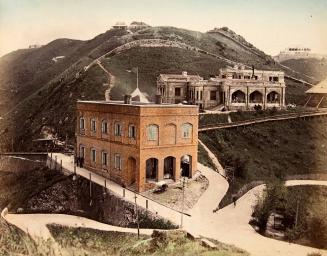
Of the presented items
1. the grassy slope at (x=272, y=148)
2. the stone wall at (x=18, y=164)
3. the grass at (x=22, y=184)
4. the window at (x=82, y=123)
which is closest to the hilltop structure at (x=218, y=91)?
the grassy slope at (x=272, y=148)

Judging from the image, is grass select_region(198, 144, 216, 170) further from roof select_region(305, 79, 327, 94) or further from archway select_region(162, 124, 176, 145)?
roof select_region(305, 79, 327, 94)

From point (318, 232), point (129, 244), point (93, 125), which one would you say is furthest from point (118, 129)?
Result: point (318, 232)

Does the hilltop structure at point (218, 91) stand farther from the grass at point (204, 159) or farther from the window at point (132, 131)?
the window at point (132, 131)

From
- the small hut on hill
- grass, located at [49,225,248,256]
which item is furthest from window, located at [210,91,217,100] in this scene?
grass, located at [49,225,248,256]

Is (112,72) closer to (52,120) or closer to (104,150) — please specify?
(52,120)

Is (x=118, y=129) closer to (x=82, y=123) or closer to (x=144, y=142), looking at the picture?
(x=144, y=142)

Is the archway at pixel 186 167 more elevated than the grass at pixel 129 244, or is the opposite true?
the archway at pixel 186 167

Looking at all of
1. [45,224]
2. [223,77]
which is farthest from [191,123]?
[223,77]
